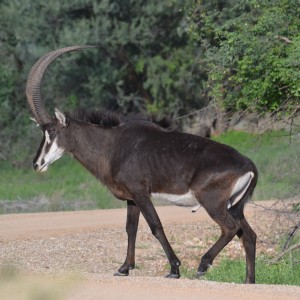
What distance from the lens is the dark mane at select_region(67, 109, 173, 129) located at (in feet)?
38.9

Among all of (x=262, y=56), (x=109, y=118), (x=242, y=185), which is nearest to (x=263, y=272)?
(x=242, y=185)

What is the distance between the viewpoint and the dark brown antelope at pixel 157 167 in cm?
1100

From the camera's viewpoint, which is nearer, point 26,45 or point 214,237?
point 214,237

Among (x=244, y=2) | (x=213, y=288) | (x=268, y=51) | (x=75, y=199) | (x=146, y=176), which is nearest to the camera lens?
(x=213, y=288)

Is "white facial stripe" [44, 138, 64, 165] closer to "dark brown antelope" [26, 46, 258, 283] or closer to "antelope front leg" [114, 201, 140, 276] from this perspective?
"dark brown antelope" [26, 46, 258, 283]

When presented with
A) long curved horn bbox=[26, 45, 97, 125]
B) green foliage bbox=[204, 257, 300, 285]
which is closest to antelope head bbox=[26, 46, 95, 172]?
long curved horn bbox=[26, 45, 97, 125]

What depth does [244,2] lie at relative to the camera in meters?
14.6

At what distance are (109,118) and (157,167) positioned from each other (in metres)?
1.03

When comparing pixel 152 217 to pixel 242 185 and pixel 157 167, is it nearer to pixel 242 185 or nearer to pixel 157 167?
pixel 157 167

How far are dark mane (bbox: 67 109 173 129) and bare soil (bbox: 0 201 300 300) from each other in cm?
177

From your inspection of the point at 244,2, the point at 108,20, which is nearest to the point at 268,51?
the point at 244,2

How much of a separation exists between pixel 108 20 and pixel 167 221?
1449 centimetres

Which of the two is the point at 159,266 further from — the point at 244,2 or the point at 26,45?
the point at 26,45

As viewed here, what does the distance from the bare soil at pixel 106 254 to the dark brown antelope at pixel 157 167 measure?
3.26 feet
